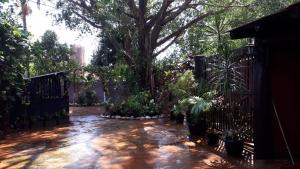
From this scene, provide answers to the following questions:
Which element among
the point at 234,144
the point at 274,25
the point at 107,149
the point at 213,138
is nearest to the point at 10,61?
the point at 107,149

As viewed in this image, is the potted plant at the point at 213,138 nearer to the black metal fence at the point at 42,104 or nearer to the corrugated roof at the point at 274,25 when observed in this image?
the corrugated roof at the point at 274,25

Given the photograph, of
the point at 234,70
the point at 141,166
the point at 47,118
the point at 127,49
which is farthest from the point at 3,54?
the point at 127,49

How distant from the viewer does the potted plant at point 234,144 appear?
7.47m

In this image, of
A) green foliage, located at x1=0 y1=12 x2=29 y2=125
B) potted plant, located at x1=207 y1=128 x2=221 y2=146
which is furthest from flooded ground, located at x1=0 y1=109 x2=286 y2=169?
green foliage, located at x1=0 y1=12 x2=29 y2=125

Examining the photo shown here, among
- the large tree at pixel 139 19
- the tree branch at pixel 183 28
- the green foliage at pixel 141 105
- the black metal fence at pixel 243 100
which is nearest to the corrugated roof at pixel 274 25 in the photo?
the black metal fence at pixel 243 100

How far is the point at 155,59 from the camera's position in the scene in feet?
61.4

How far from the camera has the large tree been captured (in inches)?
673

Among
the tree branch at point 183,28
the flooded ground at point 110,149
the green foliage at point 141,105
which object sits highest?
the tree branch at point 183,28

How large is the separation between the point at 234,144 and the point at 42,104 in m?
7.72

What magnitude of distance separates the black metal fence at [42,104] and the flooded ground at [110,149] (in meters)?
0.74

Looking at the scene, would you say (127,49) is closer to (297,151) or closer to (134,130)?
(134,130)

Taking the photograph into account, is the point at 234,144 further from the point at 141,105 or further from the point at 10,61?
the point at 141,105

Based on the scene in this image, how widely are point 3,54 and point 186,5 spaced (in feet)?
31.1

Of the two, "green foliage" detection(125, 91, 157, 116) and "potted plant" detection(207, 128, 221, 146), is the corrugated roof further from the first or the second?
"green foliage" detection(125, 91, 157, 116)
